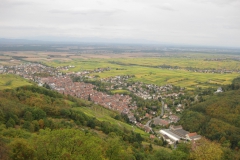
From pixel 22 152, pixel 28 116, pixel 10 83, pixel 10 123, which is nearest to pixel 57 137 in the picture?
pixel 22 152

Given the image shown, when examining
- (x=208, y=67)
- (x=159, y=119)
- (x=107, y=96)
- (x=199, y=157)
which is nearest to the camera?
(x=199, y=157)

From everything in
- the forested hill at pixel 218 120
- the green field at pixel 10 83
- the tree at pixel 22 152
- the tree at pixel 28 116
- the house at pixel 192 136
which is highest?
the tree at pixel 22 152

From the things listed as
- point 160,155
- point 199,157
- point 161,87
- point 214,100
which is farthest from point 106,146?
point 161,87

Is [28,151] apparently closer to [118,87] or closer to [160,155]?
[160,155]

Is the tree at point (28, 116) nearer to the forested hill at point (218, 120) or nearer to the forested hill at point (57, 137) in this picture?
the forested hill at point (57, 137)

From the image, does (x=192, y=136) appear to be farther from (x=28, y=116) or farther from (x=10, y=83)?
(x=10, y=83)

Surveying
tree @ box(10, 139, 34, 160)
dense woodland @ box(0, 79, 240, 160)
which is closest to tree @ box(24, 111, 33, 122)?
dense woodland @ box(0, 79, 240, 160)

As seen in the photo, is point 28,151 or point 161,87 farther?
point 161,87

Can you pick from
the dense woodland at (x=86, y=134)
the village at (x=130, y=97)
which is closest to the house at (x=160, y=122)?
the village at (x=130, y=97)
